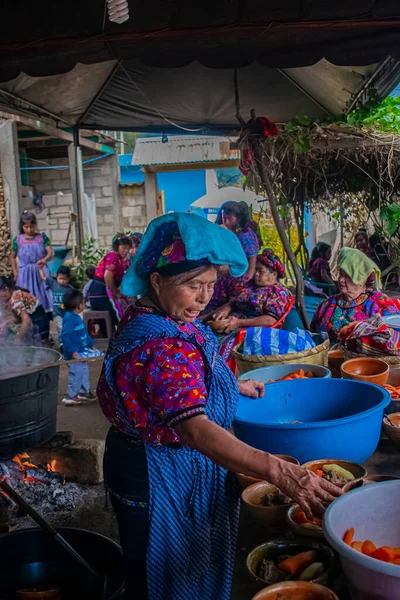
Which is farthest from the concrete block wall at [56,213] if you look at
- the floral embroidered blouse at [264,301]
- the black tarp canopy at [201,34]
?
the black tarp canopy at [201,34]

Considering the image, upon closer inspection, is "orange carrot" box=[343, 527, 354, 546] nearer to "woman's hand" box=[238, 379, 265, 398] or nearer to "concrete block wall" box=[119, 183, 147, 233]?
"woman's hand" box=[238, 379, 265, 398]

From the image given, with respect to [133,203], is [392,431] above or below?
below

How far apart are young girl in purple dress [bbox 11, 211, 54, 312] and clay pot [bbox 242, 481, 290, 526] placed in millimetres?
7879

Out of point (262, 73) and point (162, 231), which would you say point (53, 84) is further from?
point (162, 231)

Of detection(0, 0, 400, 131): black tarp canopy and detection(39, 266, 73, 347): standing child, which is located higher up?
detection(0, 0, 400, 131): black tarp canopy

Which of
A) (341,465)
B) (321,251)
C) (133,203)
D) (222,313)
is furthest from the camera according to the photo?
(133,203)

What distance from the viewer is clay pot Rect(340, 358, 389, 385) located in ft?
9.28

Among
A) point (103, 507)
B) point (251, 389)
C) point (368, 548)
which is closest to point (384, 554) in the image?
point (368, 548)

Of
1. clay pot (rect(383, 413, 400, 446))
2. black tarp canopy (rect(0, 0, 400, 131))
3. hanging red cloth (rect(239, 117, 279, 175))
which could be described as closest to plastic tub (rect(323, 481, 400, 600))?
clay pot (rect(383, 413, 400, 446))

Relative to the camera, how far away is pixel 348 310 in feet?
13.3

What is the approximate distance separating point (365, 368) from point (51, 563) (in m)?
1.85

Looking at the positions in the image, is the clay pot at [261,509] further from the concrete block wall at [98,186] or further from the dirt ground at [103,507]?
the concrete block wall at [98,186]

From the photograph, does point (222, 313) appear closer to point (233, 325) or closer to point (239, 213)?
point (233, 325)

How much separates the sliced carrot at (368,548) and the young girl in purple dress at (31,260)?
849 centimetres
